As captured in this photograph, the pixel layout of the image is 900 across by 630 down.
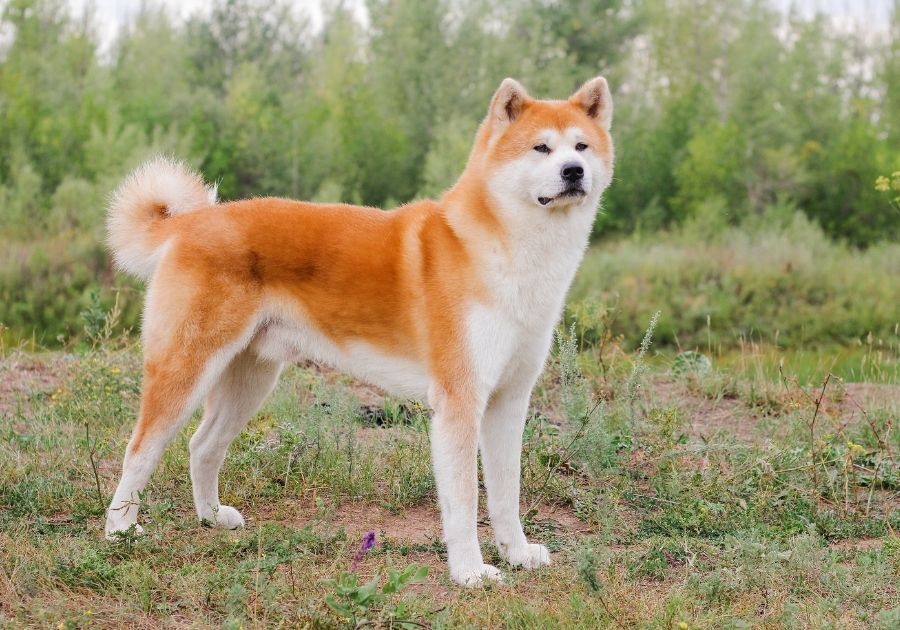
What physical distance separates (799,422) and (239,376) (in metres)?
3.29

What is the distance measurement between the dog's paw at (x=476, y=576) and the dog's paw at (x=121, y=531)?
133 centimetres

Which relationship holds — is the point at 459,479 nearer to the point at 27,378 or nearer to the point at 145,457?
the point at 145,457

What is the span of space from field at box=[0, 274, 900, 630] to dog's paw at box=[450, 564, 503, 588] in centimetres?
5

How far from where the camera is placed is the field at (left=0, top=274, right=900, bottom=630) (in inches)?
148

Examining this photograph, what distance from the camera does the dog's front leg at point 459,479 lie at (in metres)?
4.13

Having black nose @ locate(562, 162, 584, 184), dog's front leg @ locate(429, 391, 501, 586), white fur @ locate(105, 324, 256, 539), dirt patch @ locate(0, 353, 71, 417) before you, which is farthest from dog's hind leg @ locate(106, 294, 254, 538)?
dirt patch @ locate(0, 353, 71, 417)

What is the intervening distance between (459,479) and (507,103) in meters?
1.56

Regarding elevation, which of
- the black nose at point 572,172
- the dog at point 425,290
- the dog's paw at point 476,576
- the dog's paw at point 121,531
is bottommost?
the dog's paw at point 121,531

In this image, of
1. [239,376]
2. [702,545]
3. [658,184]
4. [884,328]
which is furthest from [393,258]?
[658,184]

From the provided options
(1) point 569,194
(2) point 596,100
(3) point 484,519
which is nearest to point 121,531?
(3) point 484,519

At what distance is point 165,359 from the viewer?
4.42 meters

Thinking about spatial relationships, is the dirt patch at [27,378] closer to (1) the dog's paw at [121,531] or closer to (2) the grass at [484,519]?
(2) the grass at [484,519]

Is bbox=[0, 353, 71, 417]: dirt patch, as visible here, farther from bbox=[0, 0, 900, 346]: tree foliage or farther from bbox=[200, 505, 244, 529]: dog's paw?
bbox=[0, 0, 900, 346]: tree foliage

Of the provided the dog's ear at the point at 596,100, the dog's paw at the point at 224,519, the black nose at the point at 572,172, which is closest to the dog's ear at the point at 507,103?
the dog's ear at the point at 596,100
